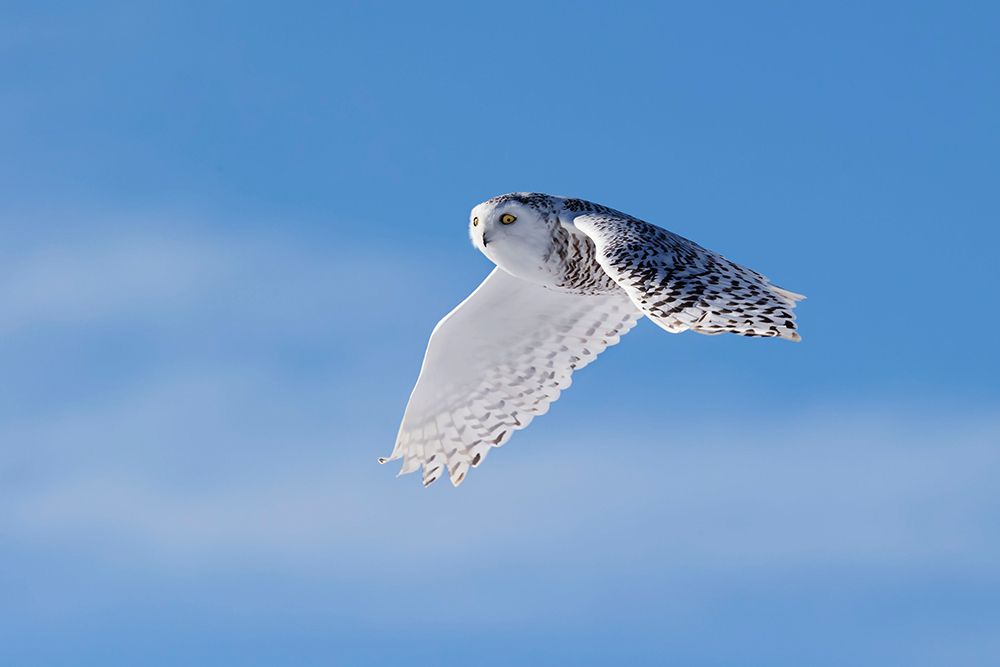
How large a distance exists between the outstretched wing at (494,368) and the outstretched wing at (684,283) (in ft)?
7.91

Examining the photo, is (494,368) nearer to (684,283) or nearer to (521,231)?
(521,231)

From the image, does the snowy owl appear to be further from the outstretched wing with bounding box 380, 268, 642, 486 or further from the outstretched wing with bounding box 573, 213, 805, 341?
the outstretched wing with bounding box 573, 213, 805, 341

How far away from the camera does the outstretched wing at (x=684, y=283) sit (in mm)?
12352

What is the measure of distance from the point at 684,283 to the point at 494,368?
14.6 ft

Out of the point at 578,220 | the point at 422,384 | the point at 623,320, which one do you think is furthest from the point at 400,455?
the point at 578,220

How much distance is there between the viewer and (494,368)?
17.0 m

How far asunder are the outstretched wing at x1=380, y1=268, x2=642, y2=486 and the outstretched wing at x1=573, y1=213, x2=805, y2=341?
2.41 m

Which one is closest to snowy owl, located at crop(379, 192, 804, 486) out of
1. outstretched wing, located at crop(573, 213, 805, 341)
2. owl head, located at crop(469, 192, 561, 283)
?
owl head, located at crop(469, 192, 561, 283)

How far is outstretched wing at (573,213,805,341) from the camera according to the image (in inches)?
486

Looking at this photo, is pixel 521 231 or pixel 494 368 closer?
pixel 521 231

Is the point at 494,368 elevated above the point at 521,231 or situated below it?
above

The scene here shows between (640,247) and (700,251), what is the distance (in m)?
1.09

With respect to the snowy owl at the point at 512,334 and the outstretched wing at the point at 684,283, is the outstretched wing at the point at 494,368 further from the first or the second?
the outstretched wing at the point at 684,283

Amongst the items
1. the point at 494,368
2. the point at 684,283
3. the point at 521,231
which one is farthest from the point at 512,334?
the point at 684,283
